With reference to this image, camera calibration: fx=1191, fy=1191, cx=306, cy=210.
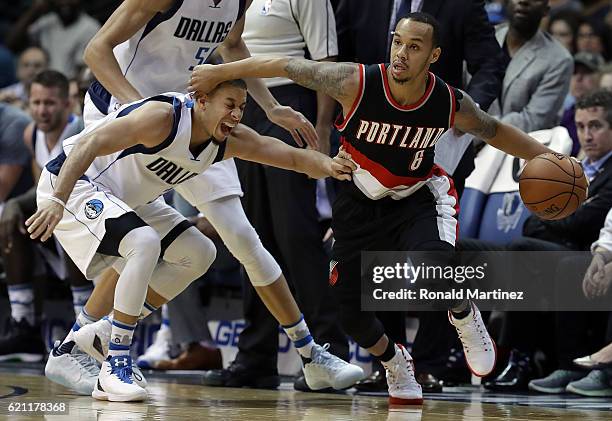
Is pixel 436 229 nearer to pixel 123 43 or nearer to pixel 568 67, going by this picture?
pixel 123 43

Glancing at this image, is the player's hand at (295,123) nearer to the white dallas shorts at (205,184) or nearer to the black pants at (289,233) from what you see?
the white dallas shorts at (205,184)

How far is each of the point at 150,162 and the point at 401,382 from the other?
1.68 metres

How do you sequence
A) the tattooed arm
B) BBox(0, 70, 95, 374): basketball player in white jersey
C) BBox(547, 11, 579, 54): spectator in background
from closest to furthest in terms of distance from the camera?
the tattooed arm < BBox(0, 70, 95, 374): basketball player in white jersey < BBox(547, 11, 579, 54): spectator in background

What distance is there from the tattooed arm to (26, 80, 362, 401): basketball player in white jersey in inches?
5.2

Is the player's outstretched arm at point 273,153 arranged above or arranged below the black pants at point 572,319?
above

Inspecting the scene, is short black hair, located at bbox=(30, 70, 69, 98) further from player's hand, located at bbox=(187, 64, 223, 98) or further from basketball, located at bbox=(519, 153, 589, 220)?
basketball, located at bbox=(519, 153, 589, 220)

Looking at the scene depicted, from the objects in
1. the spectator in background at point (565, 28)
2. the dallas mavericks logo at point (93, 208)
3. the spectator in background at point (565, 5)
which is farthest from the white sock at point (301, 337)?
the spectator in background at point (565, 5)

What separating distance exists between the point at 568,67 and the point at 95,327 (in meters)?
3.84

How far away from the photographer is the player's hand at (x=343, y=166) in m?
5.70

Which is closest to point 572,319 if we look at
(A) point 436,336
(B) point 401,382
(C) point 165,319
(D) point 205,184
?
(A) point 436,336

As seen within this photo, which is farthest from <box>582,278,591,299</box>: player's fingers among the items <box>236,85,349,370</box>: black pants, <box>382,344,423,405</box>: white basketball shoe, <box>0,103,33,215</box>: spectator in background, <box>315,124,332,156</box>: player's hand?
<box>0,103,33,215</box>: spectator in background

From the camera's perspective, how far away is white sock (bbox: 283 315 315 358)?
6.46 m

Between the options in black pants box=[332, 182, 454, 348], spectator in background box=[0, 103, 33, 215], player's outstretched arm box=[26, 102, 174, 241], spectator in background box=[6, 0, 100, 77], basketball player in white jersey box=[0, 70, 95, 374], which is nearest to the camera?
player's outstretched arm box=[26, 102, 174, 241]

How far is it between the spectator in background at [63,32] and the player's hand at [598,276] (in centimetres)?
715
